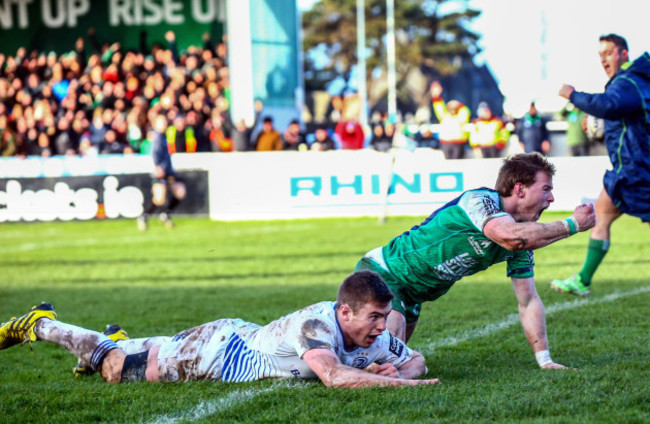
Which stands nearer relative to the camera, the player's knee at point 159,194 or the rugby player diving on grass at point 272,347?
the rugby player diving on grass at point 272,347

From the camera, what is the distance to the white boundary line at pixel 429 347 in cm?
460

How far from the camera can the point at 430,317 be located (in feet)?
25.7

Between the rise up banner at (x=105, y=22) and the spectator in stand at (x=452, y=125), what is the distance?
11461 mm

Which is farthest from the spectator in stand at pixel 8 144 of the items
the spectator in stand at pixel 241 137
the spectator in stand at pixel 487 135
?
the spectator in stand at pixel 487 135

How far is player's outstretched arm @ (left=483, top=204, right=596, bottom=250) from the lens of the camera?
4.77 metres

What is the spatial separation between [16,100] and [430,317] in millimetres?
20337

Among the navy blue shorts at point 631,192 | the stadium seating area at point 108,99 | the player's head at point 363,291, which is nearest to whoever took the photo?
the player's head at point 363,291

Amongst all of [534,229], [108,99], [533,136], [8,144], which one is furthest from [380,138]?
[534,229]

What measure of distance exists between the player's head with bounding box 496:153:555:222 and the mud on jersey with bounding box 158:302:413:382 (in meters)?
0.93

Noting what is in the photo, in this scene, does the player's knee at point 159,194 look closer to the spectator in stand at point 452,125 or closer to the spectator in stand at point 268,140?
the spectator in stand at point 268,140

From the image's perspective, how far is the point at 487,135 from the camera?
20.2 meters

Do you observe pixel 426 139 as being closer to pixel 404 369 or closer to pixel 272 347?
pixel 404 369

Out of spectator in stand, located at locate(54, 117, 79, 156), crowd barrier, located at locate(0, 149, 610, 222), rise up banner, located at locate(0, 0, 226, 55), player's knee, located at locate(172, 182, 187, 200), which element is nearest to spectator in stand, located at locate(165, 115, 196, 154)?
crowd barrier, located at locate(0, 149, 610, 222)

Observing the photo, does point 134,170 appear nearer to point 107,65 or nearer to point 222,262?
point 222,262
